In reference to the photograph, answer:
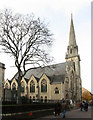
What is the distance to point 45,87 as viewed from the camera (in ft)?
173

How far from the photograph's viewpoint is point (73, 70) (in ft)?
184

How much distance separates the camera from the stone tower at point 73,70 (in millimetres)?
52347

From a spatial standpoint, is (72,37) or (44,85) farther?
(72,37)

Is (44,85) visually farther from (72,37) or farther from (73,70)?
(72,37)

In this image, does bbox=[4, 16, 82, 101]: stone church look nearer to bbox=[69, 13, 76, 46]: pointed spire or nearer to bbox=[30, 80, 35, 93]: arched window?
bbox=[30, 80, 35, 93]: arched window

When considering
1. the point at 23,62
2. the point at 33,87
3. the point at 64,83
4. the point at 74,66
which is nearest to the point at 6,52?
the point at 23,62

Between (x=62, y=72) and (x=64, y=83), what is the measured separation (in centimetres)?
516

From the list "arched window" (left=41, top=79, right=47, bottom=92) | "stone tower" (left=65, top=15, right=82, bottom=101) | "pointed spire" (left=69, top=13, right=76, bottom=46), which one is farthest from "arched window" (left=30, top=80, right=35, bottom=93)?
"pointed spire" (left=69, top=13, right=76, bottom=46)

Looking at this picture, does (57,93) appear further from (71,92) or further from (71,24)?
(71,24)

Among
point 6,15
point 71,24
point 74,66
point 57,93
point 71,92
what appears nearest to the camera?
point 6,15

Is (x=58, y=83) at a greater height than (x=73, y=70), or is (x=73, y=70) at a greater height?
(x=73, y=70)

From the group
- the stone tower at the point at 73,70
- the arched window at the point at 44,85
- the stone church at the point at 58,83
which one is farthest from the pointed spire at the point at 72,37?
the arched window at the point at 44,85

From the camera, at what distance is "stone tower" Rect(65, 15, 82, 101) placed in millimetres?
52347

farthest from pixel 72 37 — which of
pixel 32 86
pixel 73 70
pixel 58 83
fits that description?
pixel 32 86
